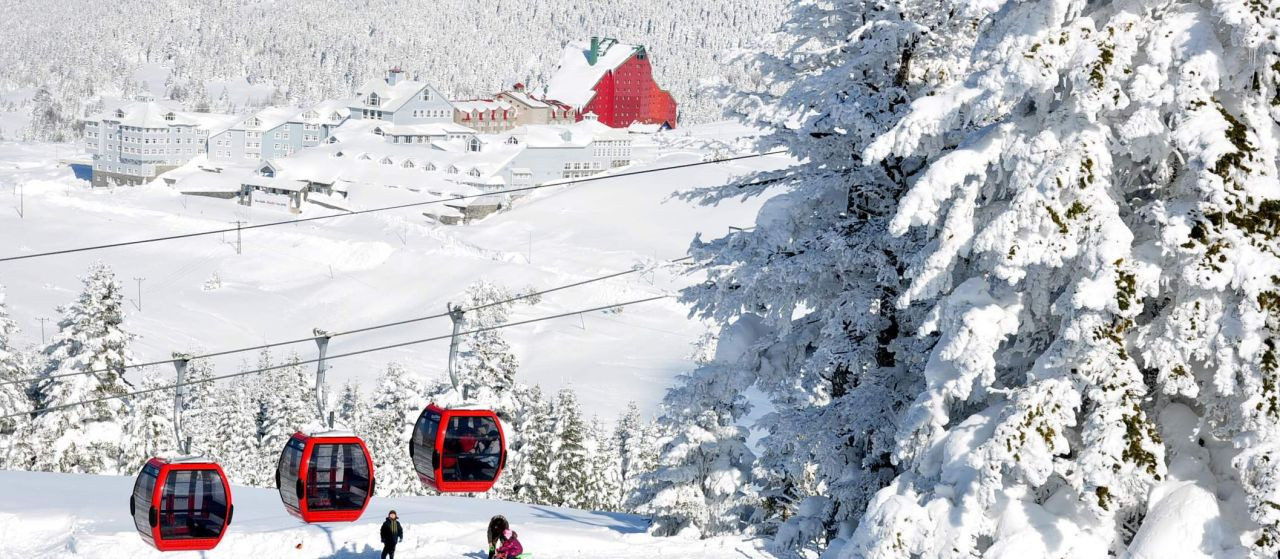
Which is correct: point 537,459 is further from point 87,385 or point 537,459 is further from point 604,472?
point 87,385

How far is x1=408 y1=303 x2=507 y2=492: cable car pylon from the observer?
19781mm

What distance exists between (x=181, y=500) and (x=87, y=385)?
25741 millimetres

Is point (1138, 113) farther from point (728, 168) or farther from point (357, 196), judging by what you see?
point (728, 168)

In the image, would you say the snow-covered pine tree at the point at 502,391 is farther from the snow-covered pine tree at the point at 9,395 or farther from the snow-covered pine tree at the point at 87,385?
the snow-covered pine tree at the point at 9,395

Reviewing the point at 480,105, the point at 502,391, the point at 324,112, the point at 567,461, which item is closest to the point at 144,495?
the point at 502,391

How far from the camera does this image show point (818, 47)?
15.0m

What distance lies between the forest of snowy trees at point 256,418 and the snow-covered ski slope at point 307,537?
14.4 ft

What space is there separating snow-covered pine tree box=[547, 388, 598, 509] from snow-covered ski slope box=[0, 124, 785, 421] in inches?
358

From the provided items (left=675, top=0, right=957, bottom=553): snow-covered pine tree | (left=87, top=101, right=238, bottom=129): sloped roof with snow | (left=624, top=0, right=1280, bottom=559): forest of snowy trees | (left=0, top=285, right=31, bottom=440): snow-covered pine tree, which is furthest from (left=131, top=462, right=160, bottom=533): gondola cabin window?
(left=87, top=101, right=238, bottom=129): sloped roof with snow

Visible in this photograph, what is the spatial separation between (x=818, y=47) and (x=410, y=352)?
61.0 meters

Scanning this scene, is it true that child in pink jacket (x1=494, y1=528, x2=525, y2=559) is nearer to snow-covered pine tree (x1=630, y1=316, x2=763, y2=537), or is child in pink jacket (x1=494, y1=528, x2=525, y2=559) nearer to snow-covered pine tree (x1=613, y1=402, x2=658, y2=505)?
snow-covered pine tree (x1=630, y1=316, x2=763, y2=537)

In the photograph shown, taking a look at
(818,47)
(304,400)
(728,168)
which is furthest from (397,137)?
(818,47)

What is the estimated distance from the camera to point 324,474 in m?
19.1

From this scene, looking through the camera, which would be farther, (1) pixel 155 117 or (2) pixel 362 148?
(1) pixel 155 117
